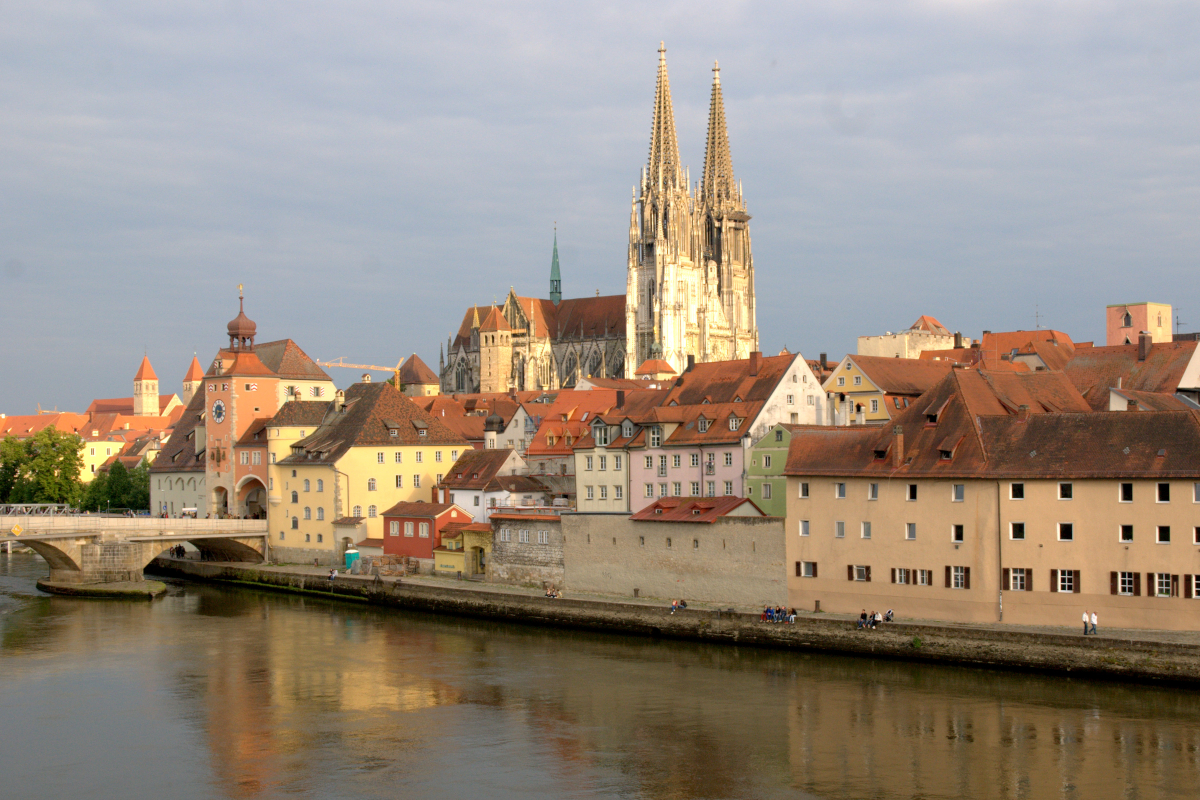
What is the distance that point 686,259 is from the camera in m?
144

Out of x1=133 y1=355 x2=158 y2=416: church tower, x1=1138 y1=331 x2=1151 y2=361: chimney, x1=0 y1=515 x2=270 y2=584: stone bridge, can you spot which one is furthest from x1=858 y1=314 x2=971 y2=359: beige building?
x1=133 y1=355 x2=158 y2=416: church tower

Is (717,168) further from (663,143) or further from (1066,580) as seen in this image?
(1066,580)

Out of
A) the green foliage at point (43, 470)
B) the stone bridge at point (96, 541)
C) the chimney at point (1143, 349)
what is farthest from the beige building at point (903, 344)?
the green foliage at point (43, 470)

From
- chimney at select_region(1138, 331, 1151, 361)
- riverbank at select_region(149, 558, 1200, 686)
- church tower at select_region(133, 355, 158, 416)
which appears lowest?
riverbank at select_region(149, 558, 1200, 686)

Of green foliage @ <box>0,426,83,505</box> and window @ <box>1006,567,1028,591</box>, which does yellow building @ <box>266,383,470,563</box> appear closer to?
window @ <box>1006,567,1028,591</box>

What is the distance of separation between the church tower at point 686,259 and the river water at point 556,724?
9755 centimetres

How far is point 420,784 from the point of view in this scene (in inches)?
1089

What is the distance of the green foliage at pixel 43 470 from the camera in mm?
100500

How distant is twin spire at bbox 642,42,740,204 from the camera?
145 metres

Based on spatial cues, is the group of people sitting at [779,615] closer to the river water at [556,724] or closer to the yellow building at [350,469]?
the river water at [556,724]

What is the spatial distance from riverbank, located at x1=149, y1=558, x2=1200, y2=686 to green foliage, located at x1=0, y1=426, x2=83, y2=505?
4924 centimetres

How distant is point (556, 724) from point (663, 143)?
119m

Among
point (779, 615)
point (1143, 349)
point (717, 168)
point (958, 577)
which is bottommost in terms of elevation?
point (779, 615)

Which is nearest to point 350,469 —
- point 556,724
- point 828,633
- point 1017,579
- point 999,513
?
point 828,633
